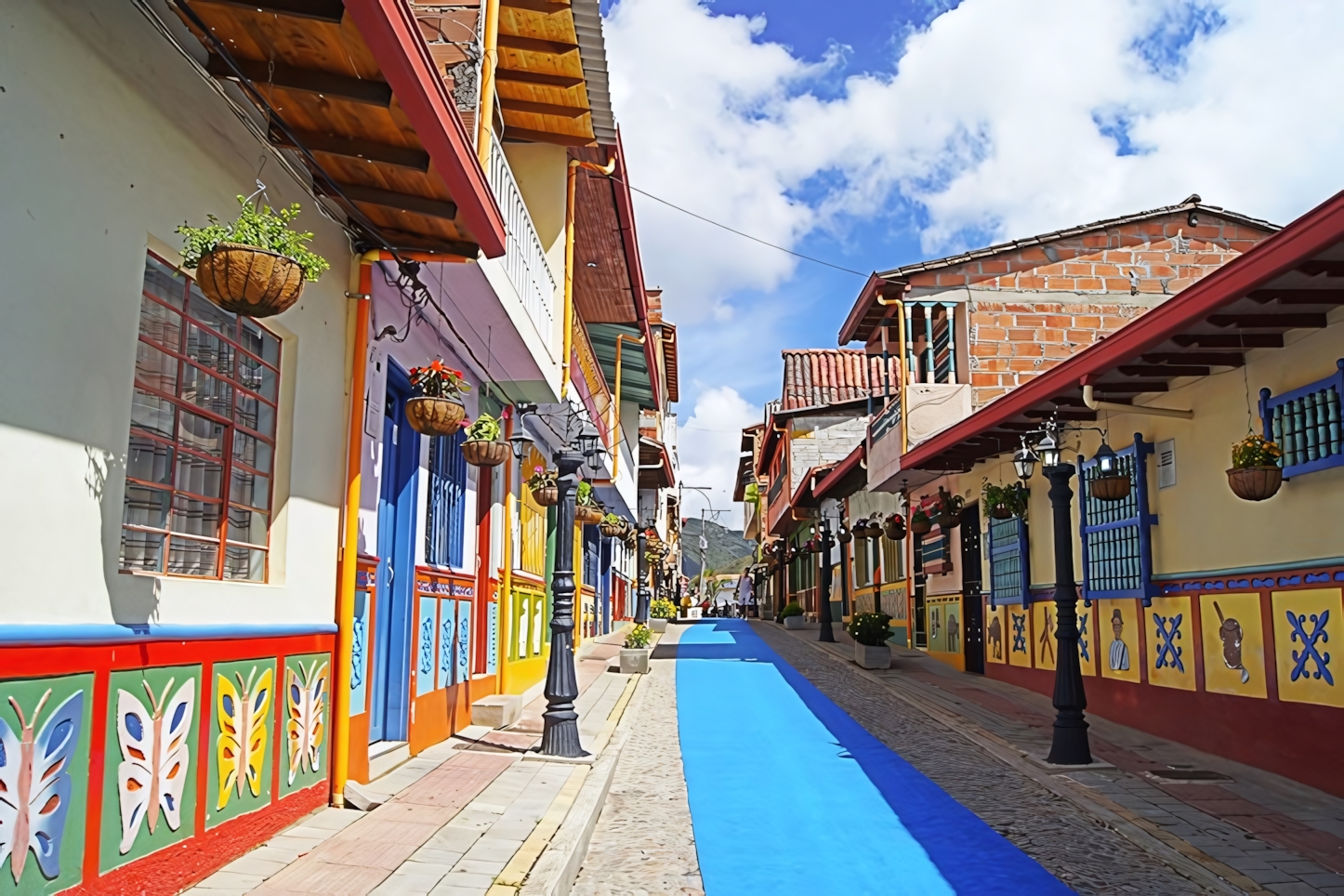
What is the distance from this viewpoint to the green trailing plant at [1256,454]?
26.2 ft

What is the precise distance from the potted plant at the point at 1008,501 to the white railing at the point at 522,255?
670cm

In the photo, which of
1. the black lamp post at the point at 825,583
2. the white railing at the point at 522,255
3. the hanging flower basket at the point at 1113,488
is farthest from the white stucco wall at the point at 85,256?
the black lamp post at the point at 825,583

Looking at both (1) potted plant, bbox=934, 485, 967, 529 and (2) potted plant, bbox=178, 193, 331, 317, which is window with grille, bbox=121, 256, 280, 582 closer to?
(2) potted plant, bbox=178, 193, 331, 317

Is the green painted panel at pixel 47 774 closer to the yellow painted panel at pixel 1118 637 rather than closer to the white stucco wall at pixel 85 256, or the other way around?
the white stucco wall at pixel 85 256

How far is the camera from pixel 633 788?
345 inches

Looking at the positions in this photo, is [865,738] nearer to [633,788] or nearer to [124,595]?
[633,788]

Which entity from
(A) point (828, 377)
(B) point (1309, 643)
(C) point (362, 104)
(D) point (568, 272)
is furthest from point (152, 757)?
(A) point (828, 377)

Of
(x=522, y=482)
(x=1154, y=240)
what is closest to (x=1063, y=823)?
(x=522, y=482)

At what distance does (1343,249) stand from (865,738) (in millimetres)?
6585

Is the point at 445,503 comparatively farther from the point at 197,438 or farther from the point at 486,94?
the point at 197,438

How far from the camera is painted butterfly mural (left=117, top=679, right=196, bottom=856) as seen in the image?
4.59 m

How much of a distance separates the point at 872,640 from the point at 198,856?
44.4 ft

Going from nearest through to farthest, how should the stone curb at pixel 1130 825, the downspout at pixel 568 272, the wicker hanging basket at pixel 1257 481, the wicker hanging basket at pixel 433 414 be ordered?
the stone curb at pixel 1130 825 → the wicker hanging basket at pixel 433 414 → the wicker hanging basket at pixel 1257 481 → the downspout at pixel 568 272

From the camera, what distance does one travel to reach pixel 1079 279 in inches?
721
